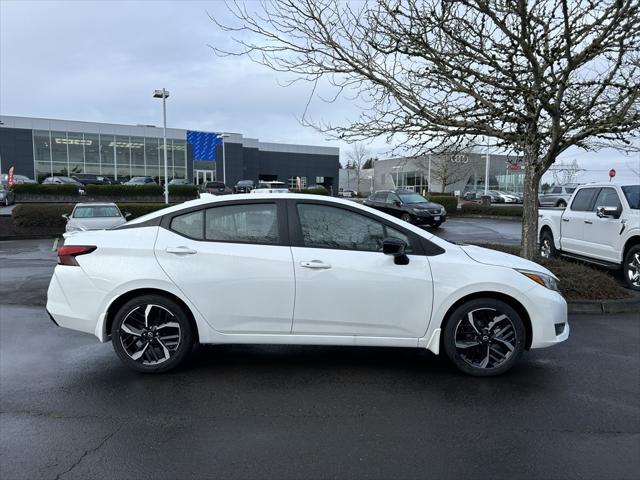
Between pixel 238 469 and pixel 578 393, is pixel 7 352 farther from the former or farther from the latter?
pixel 578 393

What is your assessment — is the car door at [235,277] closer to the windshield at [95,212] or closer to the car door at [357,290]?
the car door at [357,290]

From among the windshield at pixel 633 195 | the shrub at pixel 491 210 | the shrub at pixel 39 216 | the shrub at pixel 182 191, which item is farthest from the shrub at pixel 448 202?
the windshield at pixel 633 195

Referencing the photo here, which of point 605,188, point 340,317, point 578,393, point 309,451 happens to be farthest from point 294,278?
point 605,188

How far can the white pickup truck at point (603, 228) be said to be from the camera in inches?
323

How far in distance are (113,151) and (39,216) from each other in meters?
39.3

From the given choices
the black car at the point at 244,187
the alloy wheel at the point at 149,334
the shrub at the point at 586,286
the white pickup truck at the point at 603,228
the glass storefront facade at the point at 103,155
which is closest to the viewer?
the alloy wheel at the point at 149,334

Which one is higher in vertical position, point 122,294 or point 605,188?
point 605,188

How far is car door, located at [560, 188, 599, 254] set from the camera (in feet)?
30.9

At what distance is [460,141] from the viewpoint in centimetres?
923

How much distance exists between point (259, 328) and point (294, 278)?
1.86ft

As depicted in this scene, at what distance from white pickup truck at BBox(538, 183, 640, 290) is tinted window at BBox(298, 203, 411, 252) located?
5920mm

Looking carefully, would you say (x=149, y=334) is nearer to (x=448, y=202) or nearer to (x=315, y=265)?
(x=315, y=265)

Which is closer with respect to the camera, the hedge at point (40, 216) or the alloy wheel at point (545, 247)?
the alloy wheel at point (545, 247)

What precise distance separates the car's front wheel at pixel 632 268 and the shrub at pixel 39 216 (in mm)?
19329
